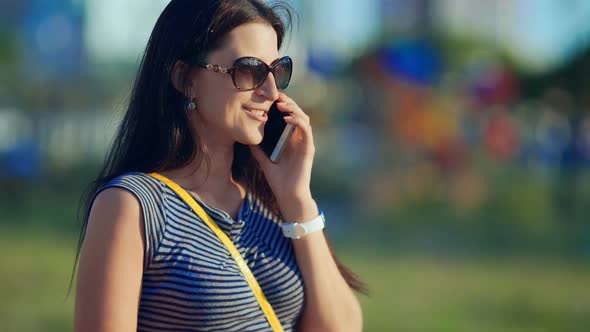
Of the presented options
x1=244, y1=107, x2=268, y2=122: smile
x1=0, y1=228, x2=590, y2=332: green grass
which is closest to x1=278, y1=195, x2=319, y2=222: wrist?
x1=244, y1=107, x2=268, y2=122: smile

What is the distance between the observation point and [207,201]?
205 cm

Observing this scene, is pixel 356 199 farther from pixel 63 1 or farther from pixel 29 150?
pixel 63 1

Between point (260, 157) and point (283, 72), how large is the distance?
0.77 feet

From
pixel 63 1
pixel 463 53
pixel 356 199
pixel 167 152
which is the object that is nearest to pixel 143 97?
pixel 167 152

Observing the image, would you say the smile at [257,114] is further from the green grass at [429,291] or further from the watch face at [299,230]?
the green grass at [429,291]

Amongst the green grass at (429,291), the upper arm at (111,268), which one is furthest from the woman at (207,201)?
the green grass at (429,291)

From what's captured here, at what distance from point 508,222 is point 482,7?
116 ft

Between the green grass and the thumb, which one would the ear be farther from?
the green grass

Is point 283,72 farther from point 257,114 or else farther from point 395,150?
point 395,150

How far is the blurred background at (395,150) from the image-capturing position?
7887 millimetres

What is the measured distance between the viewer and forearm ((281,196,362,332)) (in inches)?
81.1

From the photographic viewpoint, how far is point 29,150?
14.3 m

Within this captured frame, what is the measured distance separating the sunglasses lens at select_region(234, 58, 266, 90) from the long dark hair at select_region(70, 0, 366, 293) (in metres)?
0.07

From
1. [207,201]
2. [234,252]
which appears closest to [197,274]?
[234,252]
